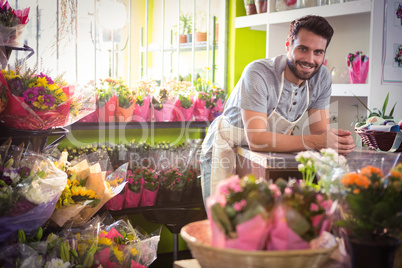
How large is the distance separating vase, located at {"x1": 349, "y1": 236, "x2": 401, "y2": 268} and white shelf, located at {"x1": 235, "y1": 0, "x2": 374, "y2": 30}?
2.67 m

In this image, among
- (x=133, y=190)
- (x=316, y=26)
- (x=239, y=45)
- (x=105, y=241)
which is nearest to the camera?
(x=105, y=241)

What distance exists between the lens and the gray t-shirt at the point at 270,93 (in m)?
2.58

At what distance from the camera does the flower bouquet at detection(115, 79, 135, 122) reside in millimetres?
3647

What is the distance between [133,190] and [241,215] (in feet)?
8.20

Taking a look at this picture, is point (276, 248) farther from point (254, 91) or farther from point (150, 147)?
point (150, 147)

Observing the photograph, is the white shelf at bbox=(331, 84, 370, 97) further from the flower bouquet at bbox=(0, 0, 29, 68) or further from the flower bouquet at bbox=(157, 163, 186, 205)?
the flower bouquet at bbox=(0, 0, 29, 68)

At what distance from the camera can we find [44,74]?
229cm

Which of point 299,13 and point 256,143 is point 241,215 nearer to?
point 256,143

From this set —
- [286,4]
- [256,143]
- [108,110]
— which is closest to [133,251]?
[256,143]

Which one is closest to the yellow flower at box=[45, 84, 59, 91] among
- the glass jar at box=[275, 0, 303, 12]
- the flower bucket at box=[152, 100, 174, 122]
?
the flower bucket at box=[152, 100, 174, 122]

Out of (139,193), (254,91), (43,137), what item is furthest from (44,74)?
(139,193)

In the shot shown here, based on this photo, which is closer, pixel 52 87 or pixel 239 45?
pixel 52 87

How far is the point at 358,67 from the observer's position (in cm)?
364

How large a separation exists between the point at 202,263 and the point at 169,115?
2.83 m
